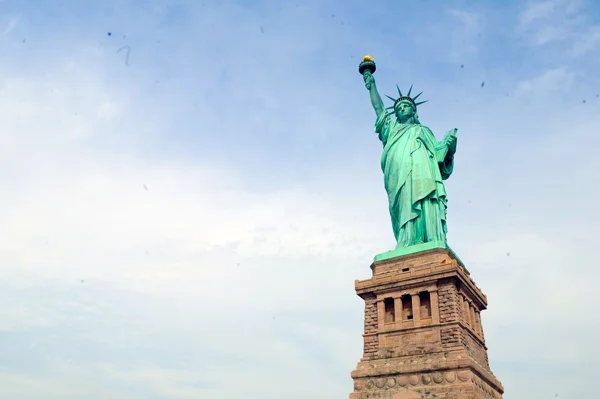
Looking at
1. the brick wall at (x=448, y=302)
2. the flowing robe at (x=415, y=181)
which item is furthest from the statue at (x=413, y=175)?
the brick wall at (x=448, y=302)

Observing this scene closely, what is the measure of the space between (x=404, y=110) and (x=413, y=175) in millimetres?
4336

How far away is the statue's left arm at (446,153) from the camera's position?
2445 centimetres

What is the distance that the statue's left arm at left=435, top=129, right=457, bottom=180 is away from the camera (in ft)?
80.2

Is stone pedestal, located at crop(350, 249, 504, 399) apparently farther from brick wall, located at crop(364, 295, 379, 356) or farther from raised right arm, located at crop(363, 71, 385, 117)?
raised right arm, located at crop(363, 71, 385, 117)

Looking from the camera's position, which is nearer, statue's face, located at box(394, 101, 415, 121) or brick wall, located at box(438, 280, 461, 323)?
brick wall, located at box(438, 280, 461, 323)

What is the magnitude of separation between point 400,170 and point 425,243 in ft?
11.7

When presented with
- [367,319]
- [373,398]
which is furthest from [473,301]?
[373,398]

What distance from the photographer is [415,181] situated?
2314 centimetres

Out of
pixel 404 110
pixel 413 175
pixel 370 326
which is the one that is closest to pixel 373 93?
pixel 404 110

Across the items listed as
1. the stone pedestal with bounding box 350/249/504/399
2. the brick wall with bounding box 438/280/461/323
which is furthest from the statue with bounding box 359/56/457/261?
the brick wall with bounding box 438/280/461/323

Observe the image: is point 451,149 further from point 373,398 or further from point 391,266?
point 373,398

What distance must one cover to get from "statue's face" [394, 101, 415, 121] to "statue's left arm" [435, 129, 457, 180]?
2.22 meters

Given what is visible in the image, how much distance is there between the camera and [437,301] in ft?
66.5

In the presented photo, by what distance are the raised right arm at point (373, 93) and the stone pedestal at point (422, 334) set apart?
8.14 metres
